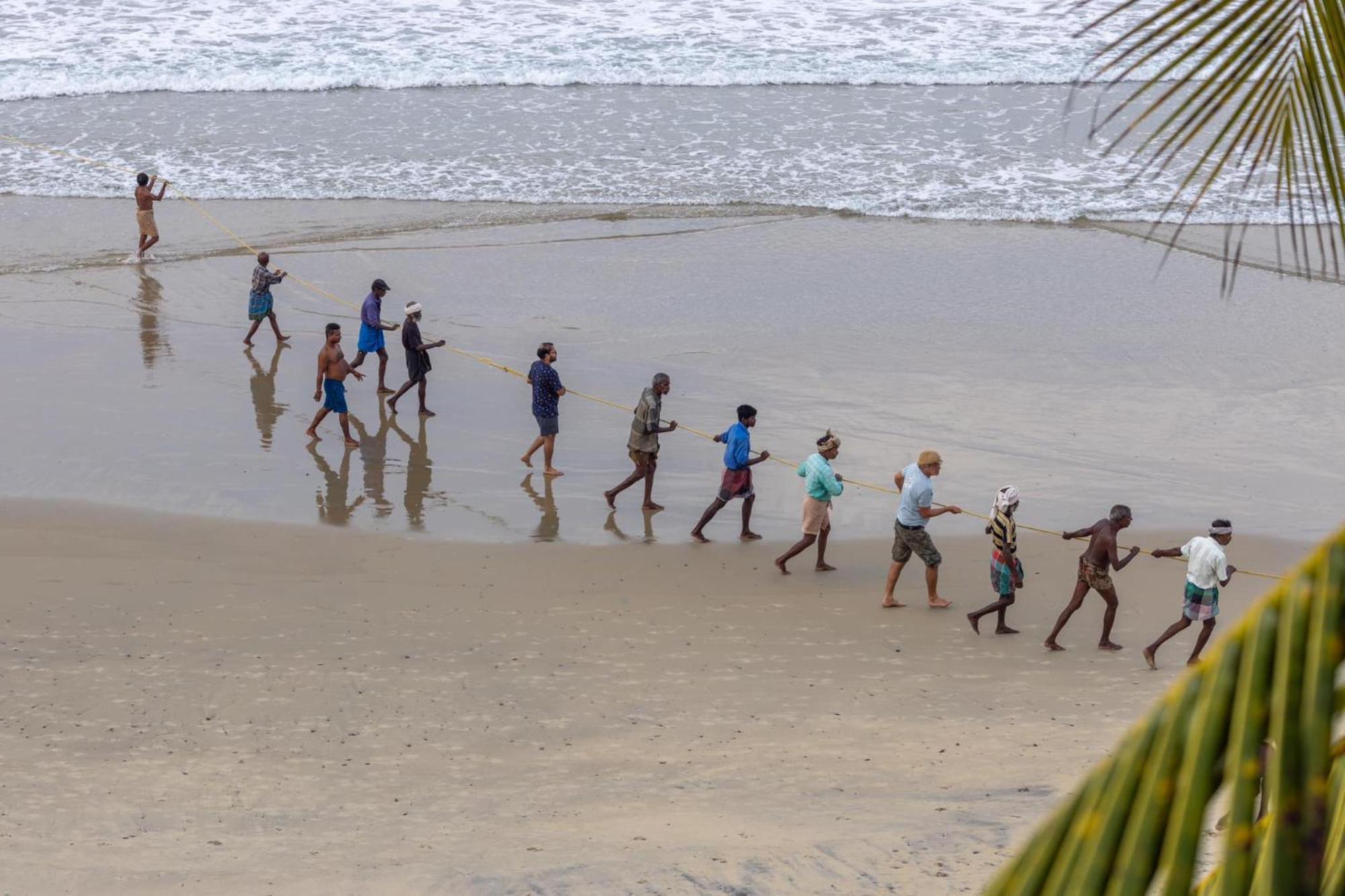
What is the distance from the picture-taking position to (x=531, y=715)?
9398mm

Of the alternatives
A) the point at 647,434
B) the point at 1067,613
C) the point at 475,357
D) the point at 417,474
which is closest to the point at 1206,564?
the point at 1067,613

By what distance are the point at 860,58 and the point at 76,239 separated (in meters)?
16.8

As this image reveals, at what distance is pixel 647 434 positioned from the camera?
12.5 m

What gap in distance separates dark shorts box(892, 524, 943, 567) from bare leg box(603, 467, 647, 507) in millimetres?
2553

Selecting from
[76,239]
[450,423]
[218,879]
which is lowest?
[218,879]

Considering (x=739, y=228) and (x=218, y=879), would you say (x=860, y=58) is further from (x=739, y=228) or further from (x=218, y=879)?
(x=218, y=879)

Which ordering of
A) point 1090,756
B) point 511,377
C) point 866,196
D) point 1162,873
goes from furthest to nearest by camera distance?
point 866,196 → point 511,377 → point 1090,756 → point 1162,873

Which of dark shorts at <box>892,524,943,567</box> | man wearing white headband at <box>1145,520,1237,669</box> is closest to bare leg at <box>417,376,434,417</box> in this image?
dark shorts at <box>892,524,943,567</box>

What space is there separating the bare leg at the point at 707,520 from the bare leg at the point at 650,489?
558 millimetres

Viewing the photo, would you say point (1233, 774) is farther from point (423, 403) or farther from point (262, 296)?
point (262, 296)

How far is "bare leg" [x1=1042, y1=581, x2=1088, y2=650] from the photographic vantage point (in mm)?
10578

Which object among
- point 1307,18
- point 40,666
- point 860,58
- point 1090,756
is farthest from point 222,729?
point 860,58

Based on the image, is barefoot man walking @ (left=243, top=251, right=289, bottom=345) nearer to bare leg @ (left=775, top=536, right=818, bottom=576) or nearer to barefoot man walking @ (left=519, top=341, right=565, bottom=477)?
barefoot man walking @ (left=519, top=341, right=565, bottom=477)

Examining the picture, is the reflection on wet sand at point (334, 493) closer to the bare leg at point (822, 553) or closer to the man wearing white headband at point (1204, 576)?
the bare leg at point (822, 553)
